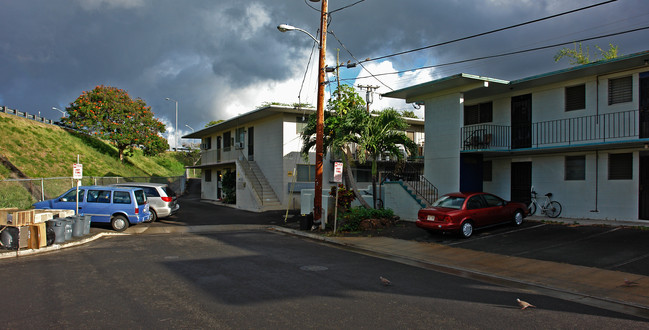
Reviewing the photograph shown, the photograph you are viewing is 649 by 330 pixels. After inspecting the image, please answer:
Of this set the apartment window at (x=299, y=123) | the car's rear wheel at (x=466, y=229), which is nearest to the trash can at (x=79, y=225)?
the car's rear wheel at (x=466, y=229)

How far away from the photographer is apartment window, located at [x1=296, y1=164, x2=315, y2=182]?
85.2 feet

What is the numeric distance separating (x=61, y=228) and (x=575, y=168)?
18610 mm

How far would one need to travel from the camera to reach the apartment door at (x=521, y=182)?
1805 centimetres

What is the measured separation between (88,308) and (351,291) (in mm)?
4208

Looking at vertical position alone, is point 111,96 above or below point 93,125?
above

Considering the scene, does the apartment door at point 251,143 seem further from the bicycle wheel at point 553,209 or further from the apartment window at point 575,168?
the apartment window at point 575,168

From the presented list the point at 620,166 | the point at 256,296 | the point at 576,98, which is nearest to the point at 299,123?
the point at 576,98

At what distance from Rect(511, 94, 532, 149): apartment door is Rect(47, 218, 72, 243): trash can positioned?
1770 cm

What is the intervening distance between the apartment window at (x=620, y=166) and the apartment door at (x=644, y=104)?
3.22 feet

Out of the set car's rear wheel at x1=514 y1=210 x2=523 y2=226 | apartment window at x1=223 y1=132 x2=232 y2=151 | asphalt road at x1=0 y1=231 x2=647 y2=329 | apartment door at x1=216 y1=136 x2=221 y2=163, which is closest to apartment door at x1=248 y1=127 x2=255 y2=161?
apartment window at x1=223 y1=132 x2=232 y2=151

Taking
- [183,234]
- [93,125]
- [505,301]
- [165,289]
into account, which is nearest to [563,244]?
[505,301]

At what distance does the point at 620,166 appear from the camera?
49.2ft

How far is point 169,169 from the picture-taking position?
5969 cm

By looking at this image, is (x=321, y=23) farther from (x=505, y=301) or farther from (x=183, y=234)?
(x=505, y=301)
